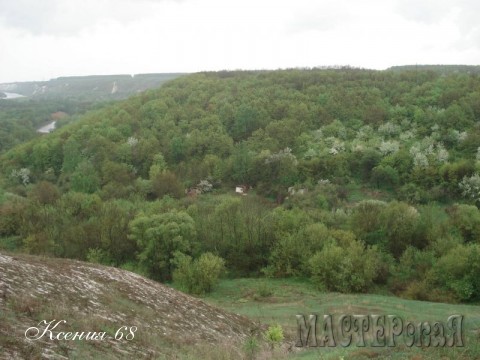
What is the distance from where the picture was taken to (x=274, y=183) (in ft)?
270

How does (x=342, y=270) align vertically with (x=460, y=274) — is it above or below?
below

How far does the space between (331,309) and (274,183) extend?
2064 inches

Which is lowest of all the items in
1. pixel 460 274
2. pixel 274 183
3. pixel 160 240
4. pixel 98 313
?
pixel 274 183

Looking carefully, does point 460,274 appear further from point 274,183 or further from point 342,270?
point 274,183

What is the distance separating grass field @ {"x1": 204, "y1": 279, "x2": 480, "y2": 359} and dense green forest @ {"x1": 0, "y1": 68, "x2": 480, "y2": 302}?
3180 mm

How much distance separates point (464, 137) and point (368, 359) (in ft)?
260

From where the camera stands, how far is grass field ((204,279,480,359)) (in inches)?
492

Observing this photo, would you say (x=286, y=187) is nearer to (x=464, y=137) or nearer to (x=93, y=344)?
(x=464, y=137)

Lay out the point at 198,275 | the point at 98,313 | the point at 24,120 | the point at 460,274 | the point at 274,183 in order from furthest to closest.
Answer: the point at 24,120, the point at 274,183, the point at 198,275, the point at 460,274, the point at 98,313

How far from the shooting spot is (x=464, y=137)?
8088 centimetres

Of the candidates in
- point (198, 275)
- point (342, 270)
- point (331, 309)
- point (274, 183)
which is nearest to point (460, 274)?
point (342, 270)

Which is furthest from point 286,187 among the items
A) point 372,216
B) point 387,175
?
point 372,216

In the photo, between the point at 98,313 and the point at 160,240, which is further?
the point at 160,240

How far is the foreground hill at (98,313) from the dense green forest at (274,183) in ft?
58.9
